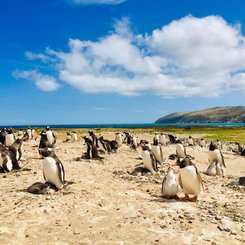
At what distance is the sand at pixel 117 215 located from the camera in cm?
823

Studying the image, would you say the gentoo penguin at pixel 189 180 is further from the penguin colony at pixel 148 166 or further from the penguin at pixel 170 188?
the penguin at pixel 170 188

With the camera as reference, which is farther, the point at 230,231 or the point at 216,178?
the point at 216,178

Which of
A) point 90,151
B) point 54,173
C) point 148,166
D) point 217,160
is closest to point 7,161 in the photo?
point 54,173

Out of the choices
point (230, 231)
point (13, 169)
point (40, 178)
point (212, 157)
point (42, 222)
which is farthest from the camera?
point (212, 157)

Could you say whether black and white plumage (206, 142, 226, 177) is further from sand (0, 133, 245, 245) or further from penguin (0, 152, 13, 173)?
penguin (0, 152, 13, 173)

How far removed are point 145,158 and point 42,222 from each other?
25.4 feet

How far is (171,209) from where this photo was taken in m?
9.99

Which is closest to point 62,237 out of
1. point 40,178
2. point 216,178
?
point 40,178

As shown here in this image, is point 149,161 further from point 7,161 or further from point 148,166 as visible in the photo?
point 7,161

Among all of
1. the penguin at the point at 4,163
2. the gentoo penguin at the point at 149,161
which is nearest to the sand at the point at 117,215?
the penguin at the point at 4,163

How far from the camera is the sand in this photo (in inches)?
324

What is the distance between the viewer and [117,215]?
31.6 feet

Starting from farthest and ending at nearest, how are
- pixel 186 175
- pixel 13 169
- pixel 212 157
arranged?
pixel 212 157 → pixel 13 169 → pixel 186 175

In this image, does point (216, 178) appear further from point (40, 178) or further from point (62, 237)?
point (62, 237)
